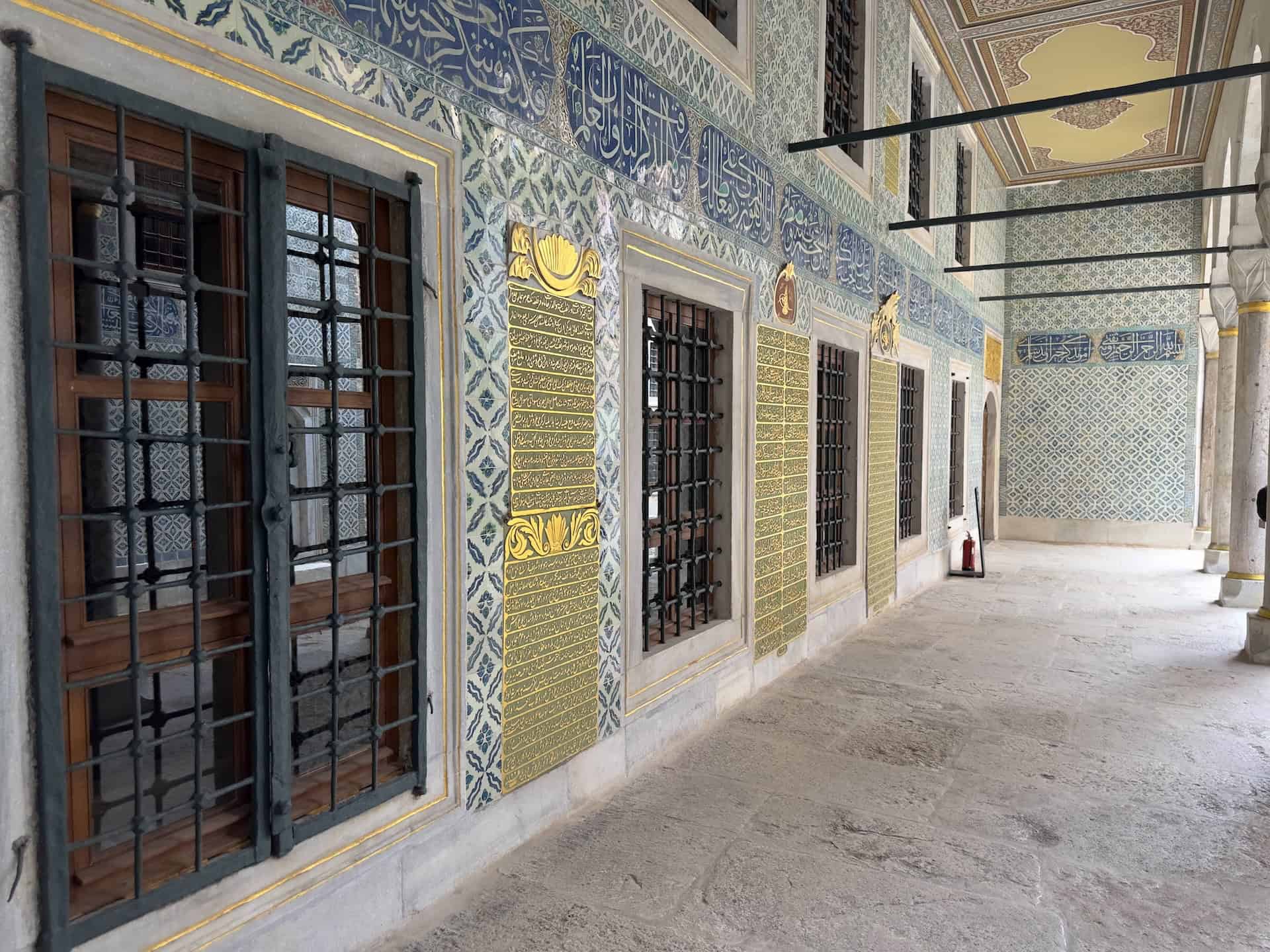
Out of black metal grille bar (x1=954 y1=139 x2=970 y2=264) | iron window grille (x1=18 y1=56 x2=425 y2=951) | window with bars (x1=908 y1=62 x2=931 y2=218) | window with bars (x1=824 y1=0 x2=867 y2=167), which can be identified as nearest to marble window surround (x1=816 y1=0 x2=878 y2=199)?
window with bars (x1=824 y1=0 x2=867 y2=167)

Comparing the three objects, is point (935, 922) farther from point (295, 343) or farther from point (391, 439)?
point (295, 343)

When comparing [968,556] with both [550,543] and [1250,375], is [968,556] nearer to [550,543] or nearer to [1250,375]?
[1250,375]

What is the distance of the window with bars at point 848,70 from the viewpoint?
6512mm

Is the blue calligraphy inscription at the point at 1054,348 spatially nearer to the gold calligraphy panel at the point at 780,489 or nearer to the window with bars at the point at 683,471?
the gold calligraphy panel at the point at 780,489

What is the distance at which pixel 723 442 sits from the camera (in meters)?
4.85

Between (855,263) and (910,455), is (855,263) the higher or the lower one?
the higher one

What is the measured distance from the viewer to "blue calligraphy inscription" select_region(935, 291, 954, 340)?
9.39m

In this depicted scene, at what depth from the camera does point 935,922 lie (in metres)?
2.71

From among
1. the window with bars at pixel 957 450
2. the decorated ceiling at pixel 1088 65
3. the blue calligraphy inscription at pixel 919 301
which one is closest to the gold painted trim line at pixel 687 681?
the blue calligraphy inscription at pixel 919 301

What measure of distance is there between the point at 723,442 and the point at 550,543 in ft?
5.77

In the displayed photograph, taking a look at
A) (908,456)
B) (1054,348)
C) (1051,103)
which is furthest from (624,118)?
(1054,348)

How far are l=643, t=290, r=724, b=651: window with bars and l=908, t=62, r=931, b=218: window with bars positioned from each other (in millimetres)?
5133

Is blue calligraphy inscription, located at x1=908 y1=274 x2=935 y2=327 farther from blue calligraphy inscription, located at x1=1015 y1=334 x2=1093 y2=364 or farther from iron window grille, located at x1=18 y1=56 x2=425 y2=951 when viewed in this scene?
iron window grille, located at x1=18 y1=56 x2=425 y2=951

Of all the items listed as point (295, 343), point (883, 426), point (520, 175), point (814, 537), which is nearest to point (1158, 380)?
point (883, 426)
